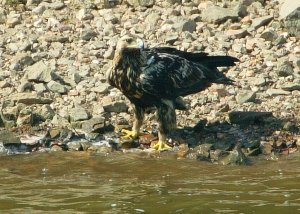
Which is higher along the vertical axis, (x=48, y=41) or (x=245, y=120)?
(x=48, y=41)

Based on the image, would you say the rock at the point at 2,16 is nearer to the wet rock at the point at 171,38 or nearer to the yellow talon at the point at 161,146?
the wet rock at the point at 171,38

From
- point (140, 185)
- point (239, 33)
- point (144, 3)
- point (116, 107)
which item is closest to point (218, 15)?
point (239, 33)

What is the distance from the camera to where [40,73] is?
12.8 metres

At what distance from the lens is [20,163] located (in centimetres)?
1069

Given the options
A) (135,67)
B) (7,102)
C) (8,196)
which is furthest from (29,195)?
(7,102)

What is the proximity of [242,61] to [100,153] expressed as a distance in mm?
3324

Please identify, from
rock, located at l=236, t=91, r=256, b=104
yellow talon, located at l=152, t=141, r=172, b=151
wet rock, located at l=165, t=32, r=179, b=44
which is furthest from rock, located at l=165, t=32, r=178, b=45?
yellow talon, located at l=152, t=141, r=172, b=151

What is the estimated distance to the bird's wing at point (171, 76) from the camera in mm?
10969

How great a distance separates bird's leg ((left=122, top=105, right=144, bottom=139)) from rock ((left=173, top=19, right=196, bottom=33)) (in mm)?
3103

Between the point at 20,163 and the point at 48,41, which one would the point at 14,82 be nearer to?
the point at 48,41

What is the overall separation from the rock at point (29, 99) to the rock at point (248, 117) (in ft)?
8.28

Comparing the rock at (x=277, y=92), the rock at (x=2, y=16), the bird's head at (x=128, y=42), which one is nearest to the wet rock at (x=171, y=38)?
the rock at (x=277, y=92)

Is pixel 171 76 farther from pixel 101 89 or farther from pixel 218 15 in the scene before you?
pixel 218 15

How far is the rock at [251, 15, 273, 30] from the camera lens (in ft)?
47.1
